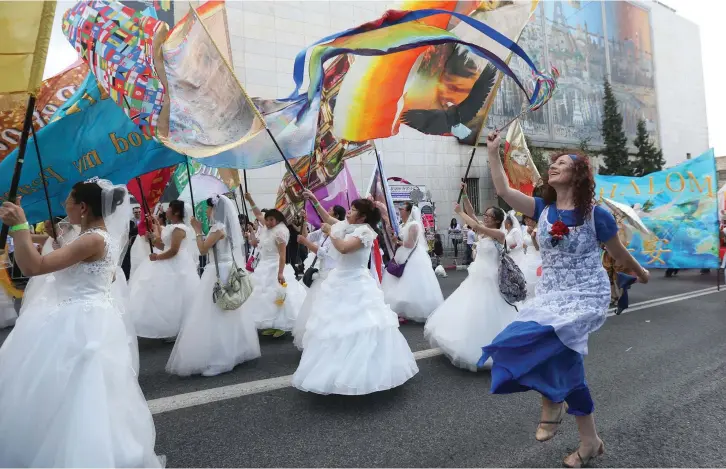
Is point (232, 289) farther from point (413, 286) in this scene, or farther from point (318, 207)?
point (413, 286)

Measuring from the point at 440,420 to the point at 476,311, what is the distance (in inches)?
61.1

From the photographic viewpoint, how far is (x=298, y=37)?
20047 millimetres

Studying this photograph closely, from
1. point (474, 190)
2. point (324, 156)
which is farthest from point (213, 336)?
point (474, 190)

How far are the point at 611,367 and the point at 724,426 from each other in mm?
1413

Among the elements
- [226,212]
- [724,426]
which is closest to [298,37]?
[226,212]

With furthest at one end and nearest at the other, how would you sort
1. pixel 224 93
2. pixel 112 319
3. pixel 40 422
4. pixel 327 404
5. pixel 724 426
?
1. pixel 224 93
2. pixel 327 404
3. pixel 724 426
4. pixel 112 319
5. pixel 40 422

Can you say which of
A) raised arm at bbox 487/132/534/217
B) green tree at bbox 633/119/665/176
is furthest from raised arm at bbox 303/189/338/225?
green tree at bbox 633/119/665/176

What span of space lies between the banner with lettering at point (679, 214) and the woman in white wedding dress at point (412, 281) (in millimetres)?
4421

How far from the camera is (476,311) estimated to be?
4.73m

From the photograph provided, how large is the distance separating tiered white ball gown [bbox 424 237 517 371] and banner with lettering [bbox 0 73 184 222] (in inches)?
152

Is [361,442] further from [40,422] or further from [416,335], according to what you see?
[416,335]

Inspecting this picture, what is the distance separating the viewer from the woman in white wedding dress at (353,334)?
11.9 feet

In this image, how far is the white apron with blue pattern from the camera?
105 inches

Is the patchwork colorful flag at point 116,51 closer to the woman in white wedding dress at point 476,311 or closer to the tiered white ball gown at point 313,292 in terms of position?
the tiered white ball gown at point 313,292
